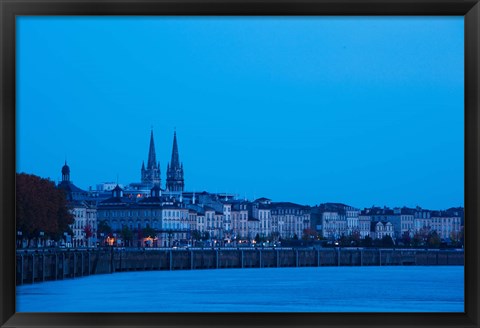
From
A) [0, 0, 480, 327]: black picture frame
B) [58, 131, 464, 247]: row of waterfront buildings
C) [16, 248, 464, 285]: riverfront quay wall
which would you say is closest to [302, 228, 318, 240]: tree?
[58, 131, 464, 247]: row of waterfront buildings

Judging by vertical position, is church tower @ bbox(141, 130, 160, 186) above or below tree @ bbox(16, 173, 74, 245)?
above

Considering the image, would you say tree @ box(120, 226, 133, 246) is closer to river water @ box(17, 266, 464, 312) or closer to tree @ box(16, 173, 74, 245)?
tree @ box(16, 173, 74, 245)


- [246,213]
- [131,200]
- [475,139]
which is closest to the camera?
[475,139]

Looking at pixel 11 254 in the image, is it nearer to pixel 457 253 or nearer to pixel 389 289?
pixel 389 289

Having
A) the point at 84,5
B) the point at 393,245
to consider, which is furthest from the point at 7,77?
the point at 393,245

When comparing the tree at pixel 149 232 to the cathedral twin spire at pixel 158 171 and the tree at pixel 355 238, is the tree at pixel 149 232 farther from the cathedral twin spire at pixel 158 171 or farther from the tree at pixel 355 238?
the tree at pixel 355 238

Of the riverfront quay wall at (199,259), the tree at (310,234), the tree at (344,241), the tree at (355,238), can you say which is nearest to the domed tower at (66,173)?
the riverfront quay wall at (199,259)
